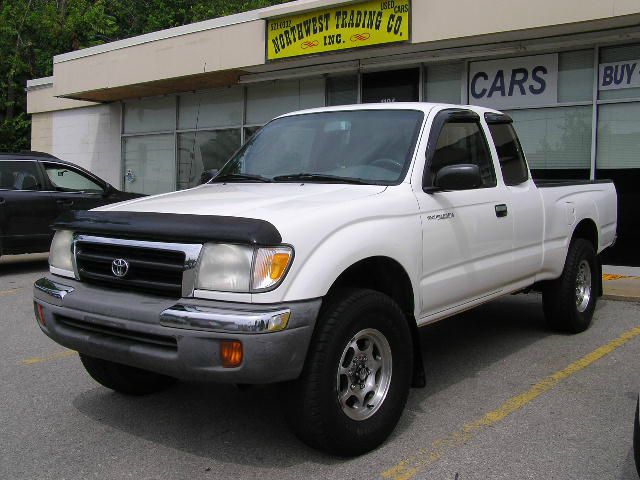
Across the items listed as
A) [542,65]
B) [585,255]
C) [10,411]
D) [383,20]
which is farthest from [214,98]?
[10,411]

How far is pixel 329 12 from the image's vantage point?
38.7 feet

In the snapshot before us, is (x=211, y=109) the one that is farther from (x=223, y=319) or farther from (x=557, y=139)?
(x=223, y=319)

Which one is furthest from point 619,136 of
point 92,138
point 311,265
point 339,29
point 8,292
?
point 92,138

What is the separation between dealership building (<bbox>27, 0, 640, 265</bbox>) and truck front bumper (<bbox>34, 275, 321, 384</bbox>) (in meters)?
7.89

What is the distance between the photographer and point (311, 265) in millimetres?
3250

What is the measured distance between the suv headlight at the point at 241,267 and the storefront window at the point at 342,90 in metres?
10.3

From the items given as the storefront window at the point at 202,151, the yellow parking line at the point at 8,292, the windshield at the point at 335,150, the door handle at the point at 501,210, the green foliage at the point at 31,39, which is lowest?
the yellow parking line at the point at 8,292

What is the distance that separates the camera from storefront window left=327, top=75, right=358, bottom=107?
1318cm

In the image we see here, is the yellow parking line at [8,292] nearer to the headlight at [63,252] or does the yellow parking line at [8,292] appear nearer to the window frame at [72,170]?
the window frame at [72,170]

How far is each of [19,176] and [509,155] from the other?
7837 mm

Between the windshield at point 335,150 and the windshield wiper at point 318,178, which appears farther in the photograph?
the windshield at point 335,150

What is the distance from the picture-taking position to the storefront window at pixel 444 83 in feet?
39.0

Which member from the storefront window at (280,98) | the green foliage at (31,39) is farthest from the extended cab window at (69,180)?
the green foliage at (31,39)

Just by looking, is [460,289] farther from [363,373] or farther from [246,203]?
[246,203]
